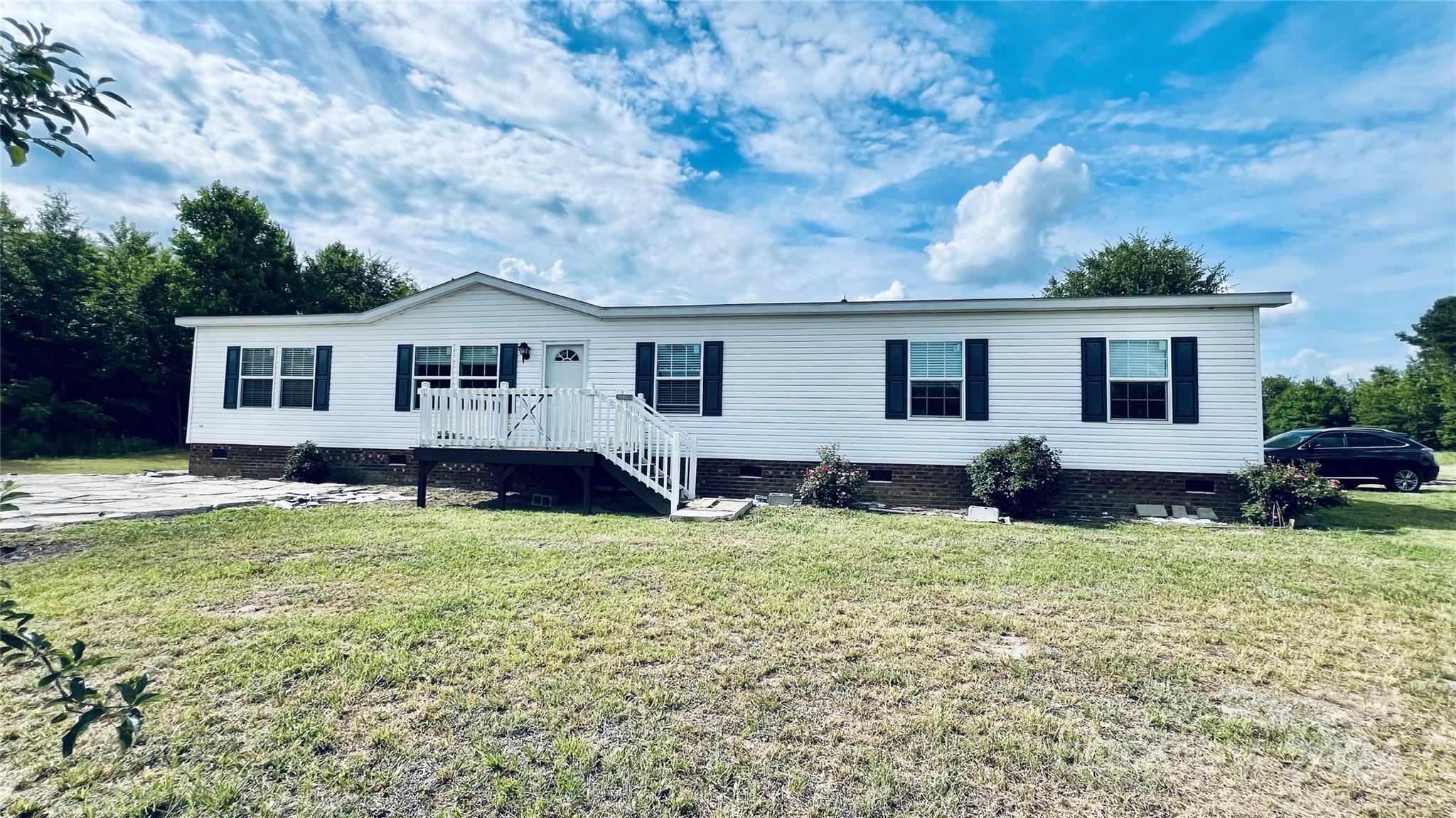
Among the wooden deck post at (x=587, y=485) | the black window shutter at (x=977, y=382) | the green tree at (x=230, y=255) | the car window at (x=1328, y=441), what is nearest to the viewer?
the wooden deck post at (x=587, y=485)

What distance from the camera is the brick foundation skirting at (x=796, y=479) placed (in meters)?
9.38

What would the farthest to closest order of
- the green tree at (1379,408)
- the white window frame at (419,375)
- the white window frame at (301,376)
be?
the green tree at (1379,408)
the white window frame at (301,376)
the white window frame at (419,375)

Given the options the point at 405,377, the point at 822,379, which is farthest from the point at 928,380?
the point at 405,377

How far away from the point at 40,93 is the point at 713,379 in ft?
31.8

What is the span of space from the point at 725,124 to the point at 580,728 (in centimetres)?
1255

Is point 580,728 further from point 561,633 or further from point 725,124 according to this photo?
point 725,124

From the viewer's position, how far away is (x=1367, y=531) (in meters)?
8.02

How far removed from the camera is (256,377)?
1272cm

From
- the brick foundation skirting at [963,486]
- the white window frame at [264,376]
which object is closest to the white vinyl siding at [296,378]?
the white window frame at [264,376]

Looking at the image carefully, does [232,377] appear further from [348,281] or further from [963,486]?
[348,281]

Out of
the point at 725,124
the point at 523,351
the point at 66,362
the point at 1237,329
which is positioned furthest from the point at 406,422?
the point at 66,362

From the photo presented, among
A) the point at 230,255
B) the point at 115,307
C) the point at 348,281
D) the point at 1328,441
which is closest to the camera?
the point at 1328,441

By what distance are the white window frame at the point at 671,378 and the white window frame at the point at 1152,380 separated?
6843 millimetres

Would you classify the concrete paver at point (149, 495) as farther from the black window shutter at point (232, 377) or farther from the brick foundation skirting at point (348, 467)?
the black window shutter at point (232, 377)
